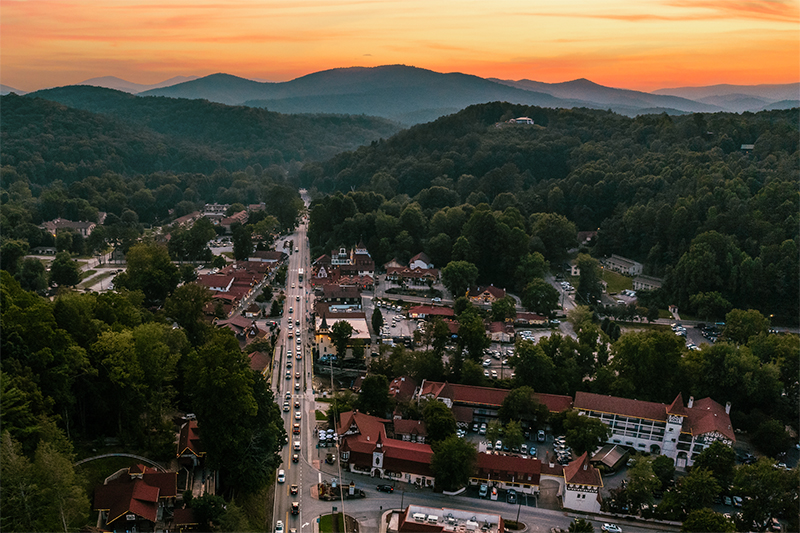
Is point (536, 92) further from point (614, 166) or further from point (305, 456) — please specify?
point (305, 456)

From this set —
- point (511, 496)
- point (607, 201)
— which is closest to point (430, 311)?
point (511, 496)

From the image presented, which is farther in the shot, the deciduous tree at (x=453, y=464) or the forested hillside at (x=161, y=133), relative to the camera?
the forested hillside at (x=161, y=133)

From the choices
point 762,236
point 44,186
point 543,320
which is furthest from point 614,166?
point 44,186

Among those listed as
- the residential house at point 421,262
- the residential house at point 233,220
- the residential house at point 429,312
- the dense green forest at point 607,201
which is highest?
the dense green forest at point 607,201

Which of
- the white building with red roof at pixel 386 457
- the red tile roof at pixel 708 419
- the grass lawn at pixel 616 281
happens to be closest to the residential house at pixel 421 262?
the grass lawn at pixel 616 281

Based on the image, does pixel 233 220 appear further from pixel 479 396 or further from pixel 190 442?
pixel 190 442

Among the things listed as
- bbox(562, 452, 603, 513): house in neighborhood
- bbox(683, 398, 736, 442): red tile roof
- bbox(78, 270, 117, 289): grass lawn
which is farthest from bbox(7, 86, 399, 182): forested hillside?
bbox(683, 398, 736, 442): red tile roof

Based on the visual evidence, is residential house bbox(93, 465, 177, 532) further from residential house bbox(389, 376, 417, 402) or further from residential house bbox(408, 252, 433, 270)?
residential house bbox(408, 252, 433, 270)

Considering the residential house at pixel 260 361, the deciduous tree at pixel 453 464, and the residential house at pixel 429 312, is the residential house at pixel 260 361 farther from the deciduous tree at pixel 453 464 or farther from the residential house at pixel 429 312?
the residential house at pixel 429 312

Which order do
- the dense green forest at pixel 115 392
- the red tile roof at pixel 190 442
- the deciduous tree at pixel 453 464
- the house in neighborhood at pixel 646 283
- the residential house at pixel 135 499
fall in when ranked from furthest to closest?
the house in neighborhood at pixel 646 283
the deciduous tree at pixel 453 464
the red tile roof at pixel 190 442
the dense green forest at pixel 115 392
the residential house at pixel 135 499
